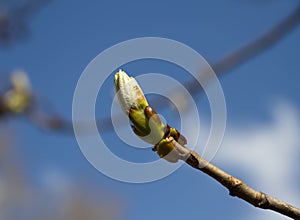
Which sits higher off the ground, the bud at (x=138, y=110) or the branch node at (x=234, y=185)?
the bud at (x=138, y=110)

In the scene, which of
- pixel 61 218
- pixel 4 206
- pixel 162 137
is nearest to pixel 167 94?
pixel 162 137

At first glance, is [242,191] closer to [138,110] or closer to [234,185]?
[234,185]

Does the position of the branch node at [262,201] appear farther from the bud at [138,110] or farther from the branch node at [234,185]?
the bud at [138,110]

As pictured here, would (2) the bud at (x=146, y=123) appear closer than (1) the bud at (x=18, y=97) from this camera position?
Yes

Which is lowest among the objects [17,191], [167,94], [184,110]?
[184,110]

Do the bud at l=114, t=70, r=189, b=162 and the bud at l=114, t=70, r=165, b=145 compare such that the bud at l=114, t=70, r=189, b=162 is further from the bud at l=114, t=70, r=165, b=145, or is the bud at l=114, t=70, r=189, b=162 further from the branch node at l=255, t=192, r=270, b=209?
the branch node at l=255, t=192, r=270, b=209

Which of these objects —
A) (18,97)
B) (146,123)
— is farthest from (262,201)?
(18,97)

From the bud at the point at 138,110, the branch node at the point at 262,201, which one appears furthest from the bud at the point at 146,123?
the branch node at the point at 262,201

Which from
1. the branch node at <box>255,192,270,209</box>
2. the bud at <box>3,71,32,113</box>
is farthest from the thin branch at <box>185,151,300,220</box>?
the bud at <box>3,71,32,113</box>

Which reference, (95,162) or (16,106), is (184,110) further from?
(16,106)
